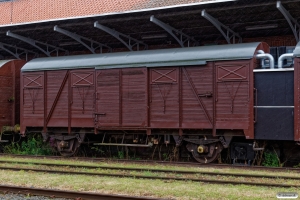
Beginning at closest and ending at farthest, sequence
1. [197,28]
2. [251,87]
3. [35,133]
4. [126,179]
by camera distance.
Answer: [126,179] → [251,87] → [197,28] → [35,133]

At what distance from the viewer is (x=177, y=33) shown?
1510 cm

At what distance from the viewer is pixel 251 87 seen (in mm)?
11820

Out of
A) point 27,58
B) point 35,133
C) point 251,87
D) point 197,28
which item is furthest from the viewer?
point 27,58

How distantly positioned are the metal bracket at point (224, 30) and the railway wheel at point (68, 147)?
6.45 meters

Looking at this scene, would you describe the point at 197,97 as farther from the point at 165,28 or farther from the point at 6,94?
the point at 6,94

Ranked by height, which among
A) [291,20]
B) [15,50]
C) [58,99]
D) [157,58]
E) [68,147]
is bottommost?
[68,147]

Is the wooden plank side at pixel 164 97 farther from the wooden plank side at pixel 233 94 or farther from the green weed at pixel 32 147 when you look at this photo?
the green weed at pixel 32 147

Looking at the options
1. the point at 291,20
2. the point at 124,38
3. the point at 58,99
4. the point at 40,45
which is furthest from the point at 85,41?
the point at 291,20

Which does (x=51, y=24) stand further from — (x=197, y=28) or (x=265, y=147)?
(x=265, y=147)

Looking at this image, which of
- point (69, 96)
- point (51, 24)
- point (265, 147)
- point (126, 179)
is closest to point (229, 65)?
point (265, 147)

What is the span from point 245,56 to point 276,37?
3674mm

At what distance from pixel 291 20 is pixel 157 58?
15.0 ft

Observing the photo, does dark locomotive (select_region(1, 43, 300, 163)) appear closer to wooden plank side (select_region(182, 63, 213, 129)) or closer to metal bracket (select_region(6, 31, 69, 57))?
wooden plank side (select_region(182, 63, 213, 129))

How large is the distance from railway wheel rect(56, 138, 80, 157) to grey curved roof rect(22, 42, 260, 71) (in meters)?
2.74
